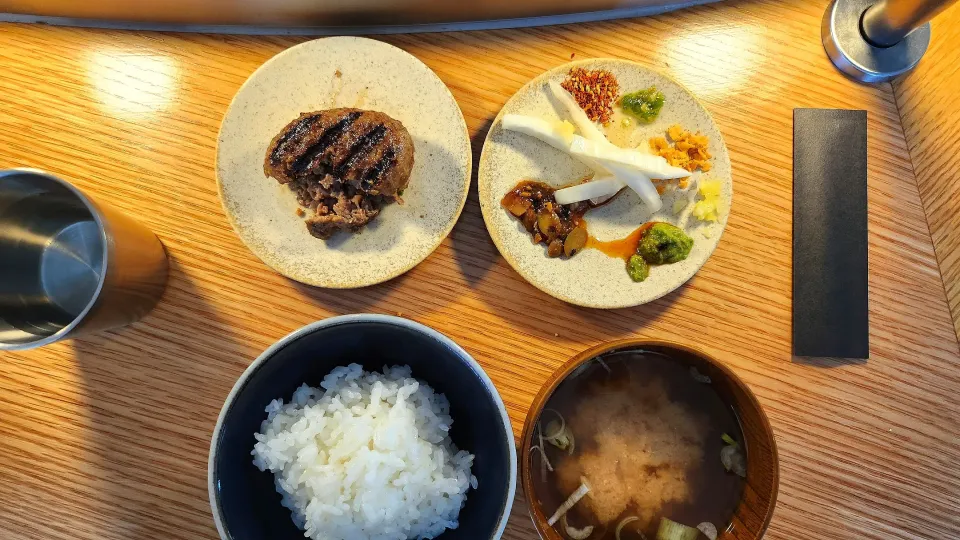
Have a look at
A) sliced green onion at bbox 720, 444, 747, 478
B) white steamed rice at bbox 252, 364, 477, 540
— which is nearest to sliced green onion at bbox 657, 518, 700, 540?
sliced green onion at bbox 720, 444, 747, 478

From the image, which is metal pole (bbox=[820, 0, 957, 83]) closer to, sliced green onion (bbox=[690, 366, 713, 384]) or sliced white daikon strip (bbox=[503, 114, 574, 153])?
sliced white daikon strip (bbox=[503, 114, 574, 153])

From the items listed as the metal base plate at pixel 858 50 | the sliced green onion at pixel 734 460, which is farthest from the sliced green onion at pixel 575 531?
the metal base plate at pixel 858 50

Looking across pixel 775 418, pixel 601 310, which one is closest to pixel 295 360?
pixel 601 310

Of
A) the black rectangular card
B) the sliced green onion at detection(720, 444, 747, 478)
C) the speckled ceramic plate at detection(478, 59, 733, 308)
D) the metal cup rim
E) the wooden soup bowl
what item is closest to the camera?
the metal cup rim

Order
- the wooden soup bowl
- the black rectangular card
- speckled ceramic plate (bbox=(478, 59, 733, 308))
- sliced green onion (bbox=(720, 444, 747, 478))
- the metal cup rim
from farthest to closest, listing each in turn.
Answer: the black rectangular card, speckled ceramic plate (bbox=(478, 59, 733, 308)), sliced green onion (bbox=(720, 444, 747, 478)), the wooden soup bowl, the metal cup rim

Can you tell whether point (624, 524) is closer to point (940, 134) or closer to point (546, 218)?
point (546, 218)

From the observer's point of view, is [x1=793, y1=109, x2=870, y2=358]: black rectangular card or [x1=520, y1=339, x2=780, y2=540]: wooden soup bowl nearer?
[x1=520, y1=339, x2=780, y2=540]: wooden soup bowl
